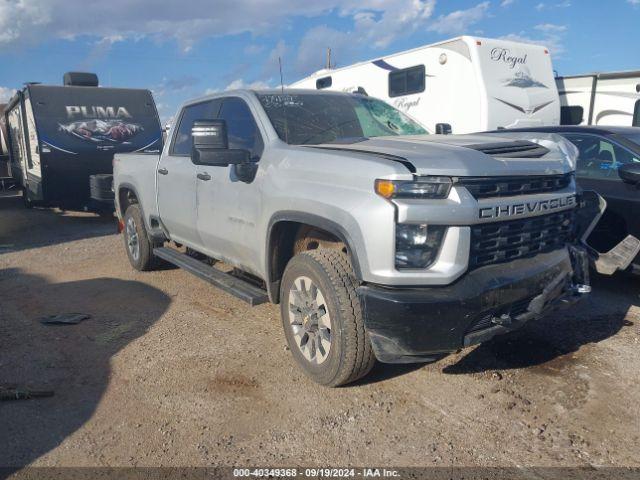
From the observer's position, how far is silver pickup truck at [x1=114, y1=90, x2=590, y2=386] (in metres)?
2.93

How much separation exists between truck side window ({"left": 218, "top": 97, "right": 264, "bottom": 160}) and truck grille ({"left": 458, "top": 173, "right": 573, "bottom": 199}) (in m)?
1.64

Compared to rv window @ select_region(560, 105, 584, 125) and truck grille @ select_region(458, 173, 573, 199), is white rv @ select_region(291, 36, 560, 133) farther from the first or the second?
truck grille @ select_region(458, 173, 573, 199)

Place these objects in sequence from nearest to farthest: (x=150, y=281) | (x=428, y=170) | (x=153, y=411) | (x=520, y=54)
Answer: (x=428, y=170) → (x=153, y=411) → (x=150, y=281) → (x=520, y=54)

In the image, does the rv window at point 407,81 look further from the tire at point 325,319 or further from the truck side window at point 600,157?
the tire at point 325,319

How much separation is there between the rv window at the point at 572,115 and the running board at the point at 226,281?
30.0ft

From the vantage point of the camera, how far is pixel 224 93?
479cm

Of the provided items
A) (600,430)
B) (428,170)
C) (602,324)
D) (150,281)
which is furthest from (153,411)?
(602,324)

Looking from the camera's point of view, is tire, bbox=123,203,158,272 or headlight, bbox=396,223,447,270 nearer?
headlight, bbox=396,223,447,270

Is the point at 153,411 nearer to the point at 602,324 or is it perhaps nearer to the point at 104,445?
the point at 104,445

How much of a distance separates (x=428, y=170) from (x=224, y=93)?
2.47m

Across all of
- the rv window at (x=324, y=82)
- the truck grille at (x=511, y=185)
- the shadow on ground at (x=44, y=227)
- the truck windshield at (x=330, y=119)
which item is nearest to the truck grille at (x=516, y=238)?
the truck grille at (x=511, y=185)

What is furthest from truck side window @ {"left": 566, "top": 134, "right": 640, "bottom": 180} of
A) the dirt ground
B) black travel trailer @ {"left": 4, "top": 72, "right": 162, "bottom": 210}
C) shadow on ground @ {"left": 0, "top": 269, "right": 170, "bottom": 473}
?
black travel trailer @ {"left": 4, "top": 72, "right": 162, "bottom": 210}

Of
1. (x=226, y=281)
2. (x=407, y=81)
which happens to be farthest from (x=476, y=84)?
(x=226, y=281)

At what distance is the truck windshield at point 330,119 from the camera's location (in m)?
4.09
